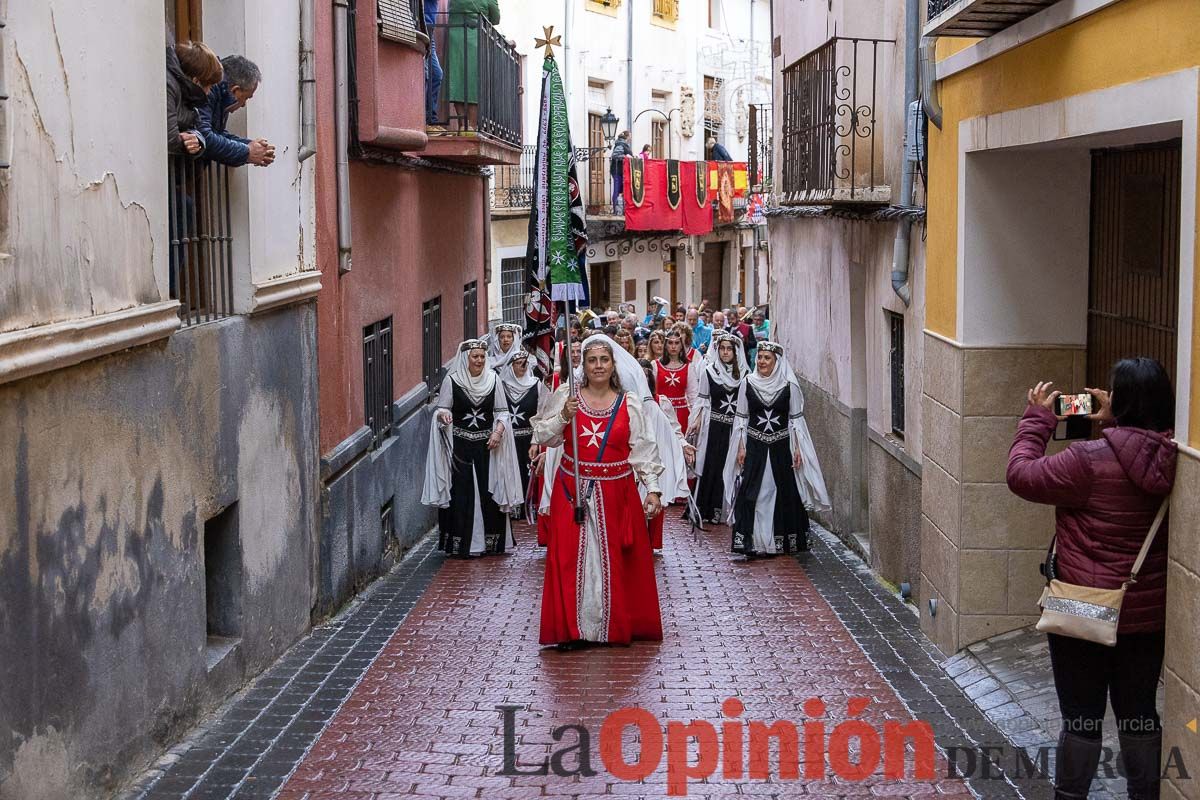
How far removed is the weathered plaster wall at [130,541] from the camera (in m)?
5.76

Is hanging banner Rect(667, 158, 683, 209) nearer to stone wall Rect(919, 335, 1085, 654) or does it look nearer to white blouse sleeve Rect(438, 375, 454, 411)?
white blouse sleeve Rect(438, 375, 454, 411)

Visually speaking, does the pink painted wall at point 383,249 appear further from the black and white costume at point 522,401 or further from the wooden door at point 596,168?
the wooden door at point 596,168

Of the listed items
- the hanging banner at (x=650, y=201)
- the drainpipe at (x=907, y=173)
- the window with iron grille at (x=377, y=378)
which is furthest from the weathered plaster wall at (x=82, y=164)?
the hanging banner at (x=650, y=201)

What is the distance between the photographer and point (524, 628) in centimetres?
1077

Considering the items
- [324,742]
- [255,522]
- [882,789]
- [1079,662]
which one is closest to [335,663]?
[255,522]

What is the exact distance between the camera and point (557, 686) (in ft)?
29.6

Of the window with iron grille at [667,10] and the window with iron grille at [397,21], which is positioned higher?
the window with iron grille at [667,10]

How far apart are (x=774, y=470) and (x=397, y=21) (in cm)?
494

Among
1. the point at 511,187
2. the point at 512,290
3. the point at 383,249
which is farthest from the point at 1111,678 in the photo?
the point at 511,187

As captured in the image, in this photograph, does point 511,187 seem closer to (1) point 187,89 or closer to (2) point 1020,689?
(1) point 187,89

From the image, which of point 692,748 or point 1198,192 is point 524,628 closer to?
point 692,748

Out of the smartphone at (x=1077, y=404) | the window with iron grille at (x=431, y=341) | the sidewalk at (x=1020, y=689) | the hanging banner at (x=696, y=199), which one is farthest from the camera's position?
the hanging banner at (x=696, y=199)

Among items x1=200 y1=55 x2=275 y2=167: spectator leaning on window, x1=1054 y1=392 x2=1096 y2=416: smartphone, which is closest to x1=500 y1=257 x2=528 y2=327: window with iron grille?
x1=200 y1=55 x2=275 y2=167: spectator leaning on window

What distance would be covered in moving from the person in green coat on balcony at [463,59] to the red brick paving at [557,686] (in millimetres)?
4997
